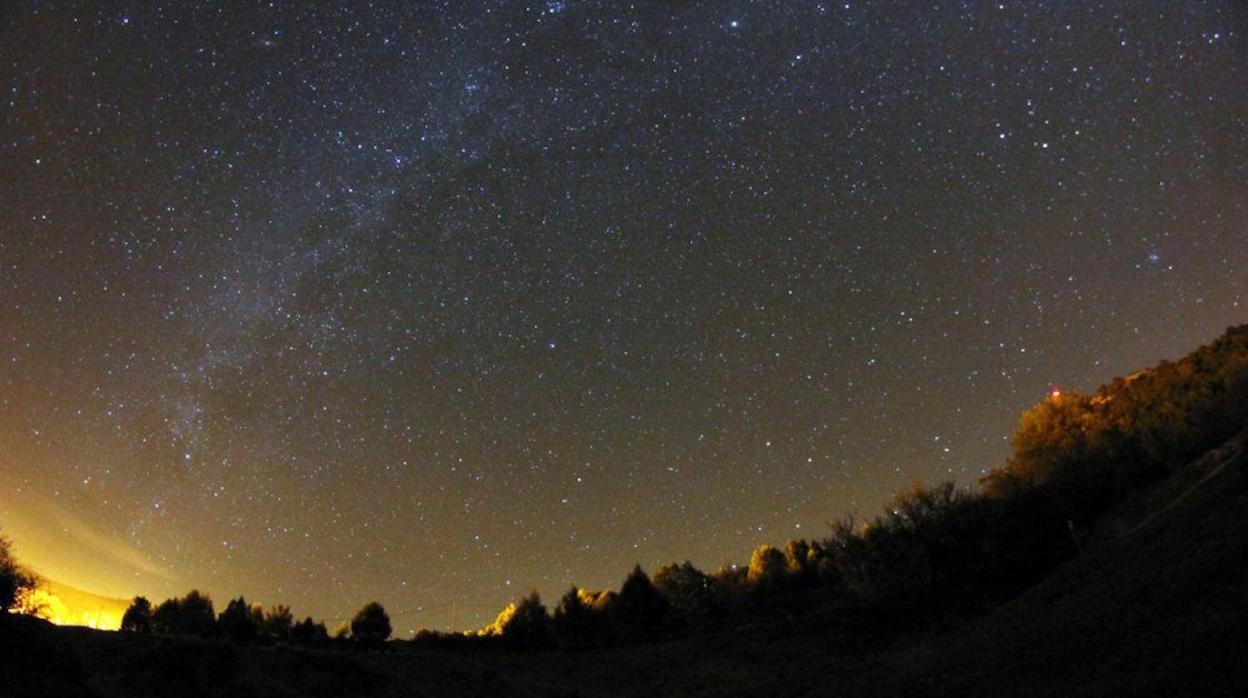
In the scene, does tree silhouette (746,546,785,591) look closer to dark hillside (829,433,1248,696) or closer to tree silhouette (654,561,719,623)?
tree silhouette (654,561,719,623)

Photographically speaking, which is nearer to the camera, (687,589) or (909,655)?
(909,655)

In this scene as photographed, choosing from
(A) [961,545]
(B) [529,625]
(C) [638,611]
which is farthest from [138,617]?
(A) [961,545]

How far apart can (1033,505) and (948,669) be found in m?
19.0

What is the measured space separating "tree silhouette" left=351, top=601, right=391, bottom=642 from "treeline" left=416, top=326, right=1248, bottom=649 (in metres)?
2.62

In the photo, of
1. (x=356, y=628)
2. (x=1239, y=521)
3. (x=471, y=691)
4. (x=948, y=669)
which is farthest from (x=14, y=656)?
(x=1239, y=521)

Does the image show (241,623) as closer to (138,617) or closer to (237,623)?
(237,623)

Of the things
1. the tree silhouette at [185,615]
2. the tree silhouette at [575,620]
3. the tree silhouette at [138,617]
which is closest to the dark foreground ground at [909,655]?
the tree silhouette at [575,620]

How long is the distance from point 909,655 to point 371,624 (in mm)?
30739

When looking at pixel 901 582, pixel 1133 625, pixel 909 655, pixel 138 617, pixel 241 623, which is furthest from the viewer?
pixel 138 617

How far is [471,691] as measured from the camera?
27188mm

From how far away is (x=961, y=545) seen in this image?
109 ft

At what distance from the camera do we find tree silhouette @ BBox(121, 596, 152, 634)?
44.6 metres

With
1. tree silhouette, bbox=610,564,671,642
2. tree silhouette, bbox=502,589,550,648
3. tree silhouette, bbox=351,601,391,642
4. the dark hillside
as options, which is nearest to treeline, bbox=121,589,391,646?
tree silhouette, bbox=351,601,391,642

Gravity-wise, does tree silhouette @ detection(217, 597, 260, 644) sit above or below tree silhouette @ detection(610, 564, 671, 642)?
above
